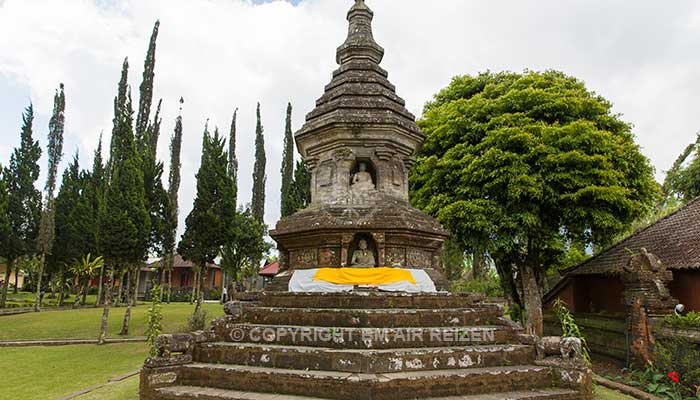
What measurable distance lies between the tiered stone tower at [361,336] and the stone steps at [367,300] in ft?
0.06

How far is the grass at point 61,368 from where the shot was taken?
8.20 metres

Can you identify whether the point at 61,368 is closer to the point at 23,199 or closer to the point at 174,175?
the point at 23,199

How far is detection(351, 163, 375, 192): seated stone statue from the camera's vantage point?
32.2ft

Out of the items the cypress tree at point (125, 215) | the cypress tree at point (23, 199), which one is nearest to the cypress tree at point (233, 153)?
the cypress tree at point (23, 199)

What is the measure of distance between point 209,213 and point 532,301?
14.1m

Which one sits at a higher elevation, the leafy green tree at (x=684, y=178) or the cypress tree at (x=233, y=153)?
the cypress tree at (x=233, y=153)

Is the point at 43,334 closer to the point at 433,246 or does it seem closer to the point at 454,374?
the point at 433,246

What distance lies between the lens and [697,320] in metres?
9.48

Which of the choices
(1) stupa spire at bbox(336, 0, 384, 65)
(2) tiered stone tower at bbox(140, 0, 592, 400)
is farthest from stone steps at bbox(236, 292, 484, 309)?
(1) stupa spire at bbox(336, 0, 384, 65)

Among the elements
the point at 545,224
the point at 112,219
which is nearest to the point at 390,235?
the point at 545,224

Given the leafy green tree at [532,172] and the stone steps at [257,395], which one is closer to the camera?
the stone steps at [257,395]

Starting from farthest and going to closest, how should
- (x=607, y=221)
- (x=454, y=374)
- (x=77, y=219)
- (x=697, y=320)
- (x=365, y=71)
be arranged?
(x=77, y=219), (x=607, y=221), (x=365, y=71), (x=697, y=320), (x=454, y=374)

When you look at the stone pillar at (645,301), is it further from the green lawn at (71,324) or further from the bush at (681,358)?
the green lawn at (71,324)

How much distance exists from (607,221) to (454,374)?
9.69 metres
